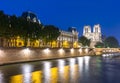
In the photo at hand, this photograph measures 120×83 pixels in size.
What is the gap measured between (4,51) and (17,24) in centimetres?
1990

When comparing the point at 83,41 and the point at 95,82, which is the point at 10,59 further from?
the point at 83,41

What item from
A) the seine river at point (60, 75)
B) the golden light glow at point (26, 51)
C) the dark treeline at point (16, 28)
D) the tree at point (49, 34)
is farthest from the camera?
the tree at point (49, 34)

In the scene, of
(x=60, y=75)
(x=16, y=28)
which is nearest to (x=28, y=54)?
(x=16, y=28)

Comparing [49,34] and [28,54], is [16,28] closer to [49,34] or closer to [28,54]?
[28,54]

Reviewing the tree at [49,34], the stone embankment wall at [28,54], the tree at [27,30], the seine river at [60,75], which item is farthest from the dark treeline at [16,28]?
the seine river at [60,75]

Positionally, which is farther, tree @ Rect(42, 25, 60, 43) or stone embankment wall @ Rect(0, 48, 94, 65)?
tree @ Rect(42, 25, 60, 43)

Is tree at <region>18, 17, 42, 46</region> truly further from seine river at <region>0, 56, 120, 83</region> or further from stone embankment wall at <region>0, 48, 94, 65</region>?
seine river at <region>0, 56, 120, 83</region>

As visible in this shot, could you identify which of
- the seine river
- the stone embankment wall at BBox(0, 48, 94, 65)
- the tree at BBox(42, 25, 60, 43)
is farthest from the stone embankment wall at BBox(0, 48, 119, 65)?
the seine river

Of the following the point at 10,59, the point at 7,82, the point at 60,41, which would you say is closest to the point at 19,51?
the point at 10,59

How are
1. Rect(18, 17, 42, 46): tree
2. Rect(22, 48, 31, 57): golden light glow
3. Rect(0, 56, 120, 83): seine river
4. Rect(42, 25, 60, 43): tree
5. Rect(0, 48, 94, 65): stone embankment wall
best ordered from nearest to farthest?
Rect(0, 56, 120, 83): seine river → Rect(0, 48, 94, 65): stone embankment wall → Rect(22, 48, 31, 57): golden light glow → Rect(18, 17, 42, 46): tree → Rect(42, 25, 60, 43): tree

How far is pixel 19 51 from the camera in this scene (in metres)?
57.7

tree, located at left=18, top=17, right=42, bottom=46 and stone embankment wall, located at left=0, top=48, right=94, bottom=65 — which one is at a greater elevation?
tree, located at left=18, top=17, right=42, bottom=46

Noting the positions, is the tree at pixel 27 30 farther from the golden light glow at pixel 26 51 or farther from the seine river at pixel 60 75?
the seine river at pixel 60 75

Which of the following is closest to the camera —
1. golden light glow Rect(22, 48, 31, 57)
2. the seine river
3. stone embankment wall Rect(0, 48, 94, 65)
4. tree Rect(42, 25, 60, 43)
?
the seine river
